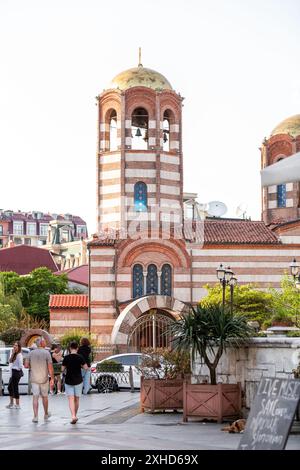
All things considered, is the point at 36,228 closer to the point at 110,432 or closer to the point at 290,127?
the point at 290,127

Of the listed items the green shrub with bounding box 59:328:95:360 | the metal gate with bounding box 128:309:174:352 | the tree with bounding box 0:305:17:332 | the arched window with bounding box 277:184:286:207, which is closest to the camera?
Result: the green shrub with bounding box 59:328:95:360

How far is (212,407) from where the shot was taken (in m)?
19.8

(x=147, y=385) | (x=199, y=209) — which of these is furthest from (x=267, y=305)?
(x=199, y=209)

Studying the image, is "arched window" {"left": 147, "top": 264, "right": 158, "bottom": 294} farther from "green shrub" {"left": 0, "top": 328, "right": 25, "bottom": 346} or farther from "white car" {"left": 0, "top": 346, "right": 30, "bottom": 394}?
"white car" {"left": 0, "top": 346, "right": 30, "bottom": 394}

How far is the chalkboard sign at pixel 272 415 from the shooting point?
12.0 m

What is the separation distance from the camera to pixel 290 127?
62625 millimetres

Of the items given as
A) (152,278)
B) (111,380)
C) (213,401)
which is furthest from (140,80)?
(213,401)

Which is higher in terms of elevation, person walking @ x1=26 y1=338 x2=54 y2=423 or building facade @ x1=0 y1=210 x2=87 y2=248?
building facade @ x1=0 y1=210 x2=87 y2=248

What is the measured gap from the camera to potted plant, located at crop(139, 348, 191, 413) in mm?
22578

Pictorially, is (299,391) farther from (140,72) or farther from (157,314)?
(140,72)

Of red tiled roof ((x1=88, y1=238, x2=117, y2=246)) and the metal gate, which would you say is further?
red tiled roof ((x1=88, y1=238, x2=117, y2=246))

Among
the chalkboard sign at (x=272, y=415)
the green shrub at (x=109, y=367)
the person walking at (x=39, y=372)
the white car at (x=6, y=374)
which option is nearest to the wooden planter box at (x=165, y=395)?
the person walking at (x=39, y=372)

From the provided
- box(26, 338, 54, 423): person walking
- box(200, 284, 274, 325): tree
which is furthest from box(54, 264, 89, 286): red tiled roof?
box(26, 338, 54, 423): person walking

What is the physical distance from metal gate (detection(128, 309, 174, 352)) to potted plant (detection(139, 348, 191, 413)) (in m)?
25.1
